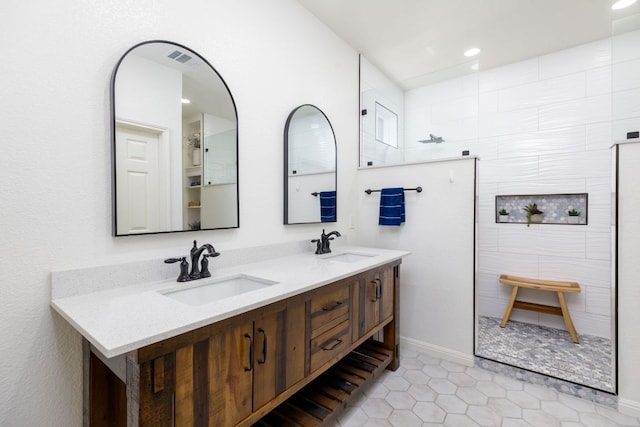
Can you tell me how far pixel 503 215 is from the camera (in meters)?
3.18

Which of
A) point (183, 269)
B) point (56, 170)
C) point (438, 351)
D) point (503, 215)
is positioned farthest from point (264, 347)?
point (503, 215)

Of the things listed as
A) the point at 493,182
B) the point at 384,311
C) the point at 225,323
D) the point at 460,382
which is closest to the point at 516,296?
the point at 493,182

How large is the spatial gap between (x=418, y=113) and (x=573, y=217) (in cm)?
178

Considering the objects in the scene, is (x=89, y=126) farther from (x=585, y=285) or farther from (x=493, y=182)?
(x=585, y=285)

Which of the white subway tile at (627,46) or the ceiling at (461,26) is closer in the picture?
the white subway tile at (627,46)

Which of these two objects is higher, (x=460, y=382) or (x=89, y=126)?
(x=89, y=126)

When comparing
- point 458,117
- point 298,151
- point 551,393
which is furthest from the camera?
point 458,117

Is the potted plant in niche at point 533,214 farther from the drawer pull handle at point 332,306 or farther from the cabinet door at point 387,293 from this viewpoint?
the drawer pull handle at point 332,306

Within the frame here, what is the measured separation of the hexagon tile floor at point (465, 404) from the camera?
1.69 metres

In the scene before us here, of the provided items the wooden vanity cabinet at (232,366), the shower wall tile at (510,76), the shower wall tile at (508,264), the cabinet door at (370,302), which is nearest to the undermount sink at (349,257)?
the cabinet door at (370,302)

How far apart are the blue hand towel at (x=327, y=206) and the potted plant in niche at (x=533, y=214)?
2.04 m

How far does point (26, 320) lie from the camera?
111cm

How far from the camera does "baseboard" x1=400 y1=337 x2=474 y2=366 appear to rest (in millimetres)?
2311

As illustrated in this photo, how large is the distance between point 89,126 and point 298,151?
1291 mm
